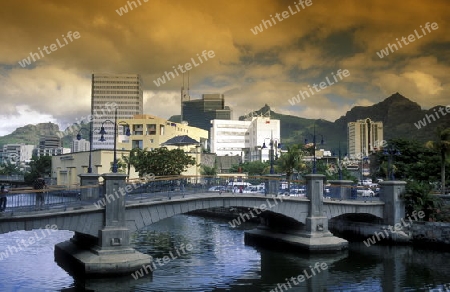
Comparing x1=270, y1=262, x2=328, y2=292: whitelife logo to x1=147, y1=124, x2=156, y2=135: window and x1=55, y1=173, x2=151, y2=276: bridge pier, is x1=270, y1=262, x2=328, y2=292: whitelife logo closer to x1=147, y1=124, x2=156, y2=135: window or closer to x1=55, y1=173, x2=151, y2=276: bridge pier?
x1=55, y1=173, x2=151, y2=276: bridge pier

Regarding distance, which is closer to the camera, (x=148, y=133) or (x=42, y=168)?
(x=148, y=133)

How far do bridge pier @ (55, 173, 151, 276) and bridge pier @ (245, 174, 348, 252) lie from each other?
41.9ft

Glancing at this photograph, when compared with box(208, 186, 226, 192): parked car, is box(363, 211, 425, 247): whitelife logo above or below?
below

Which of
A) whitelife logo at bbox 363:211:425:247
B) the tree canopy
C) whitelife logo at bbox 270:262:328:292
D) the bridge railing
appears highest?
the tree canopy

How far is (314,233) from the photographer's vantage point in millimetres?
35938

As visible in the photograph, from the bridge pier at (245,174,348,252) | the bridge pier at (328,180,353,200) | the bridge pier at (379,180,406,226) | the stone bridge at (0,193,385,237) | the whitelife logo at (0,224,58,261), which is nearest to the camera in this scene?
the stone bridge at (0,193,385,237)

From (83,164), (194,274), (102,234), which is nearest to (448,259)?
(194,274)

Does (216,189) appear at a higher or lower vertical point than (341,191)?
higher

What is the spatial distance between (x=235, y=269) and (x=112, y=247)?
25.2 feet

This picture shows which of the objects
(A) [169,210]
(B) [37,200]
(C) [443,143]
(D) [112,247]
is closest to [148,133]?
(C) [443,143]

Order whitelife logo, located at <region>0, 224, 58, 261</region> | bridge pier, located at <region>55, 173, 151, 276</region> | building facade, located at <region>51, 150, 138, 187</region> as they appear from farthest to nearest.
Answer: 1. building facade, located at <region>51, 150, 138, 187</region>
2. whitelife logo, located at <region>0, 224, 58, 261</region>
3. bridge pier, located at <region>55, 173, 151, 276</region>

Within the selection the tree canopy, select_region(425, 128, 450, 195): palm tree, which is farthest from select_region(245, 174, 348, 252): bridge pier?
the tree canopy

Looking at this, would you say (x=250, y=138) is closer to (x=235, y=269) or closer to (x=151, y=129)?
(x=151, y=129)

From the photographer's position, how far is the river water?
83.6 ft
